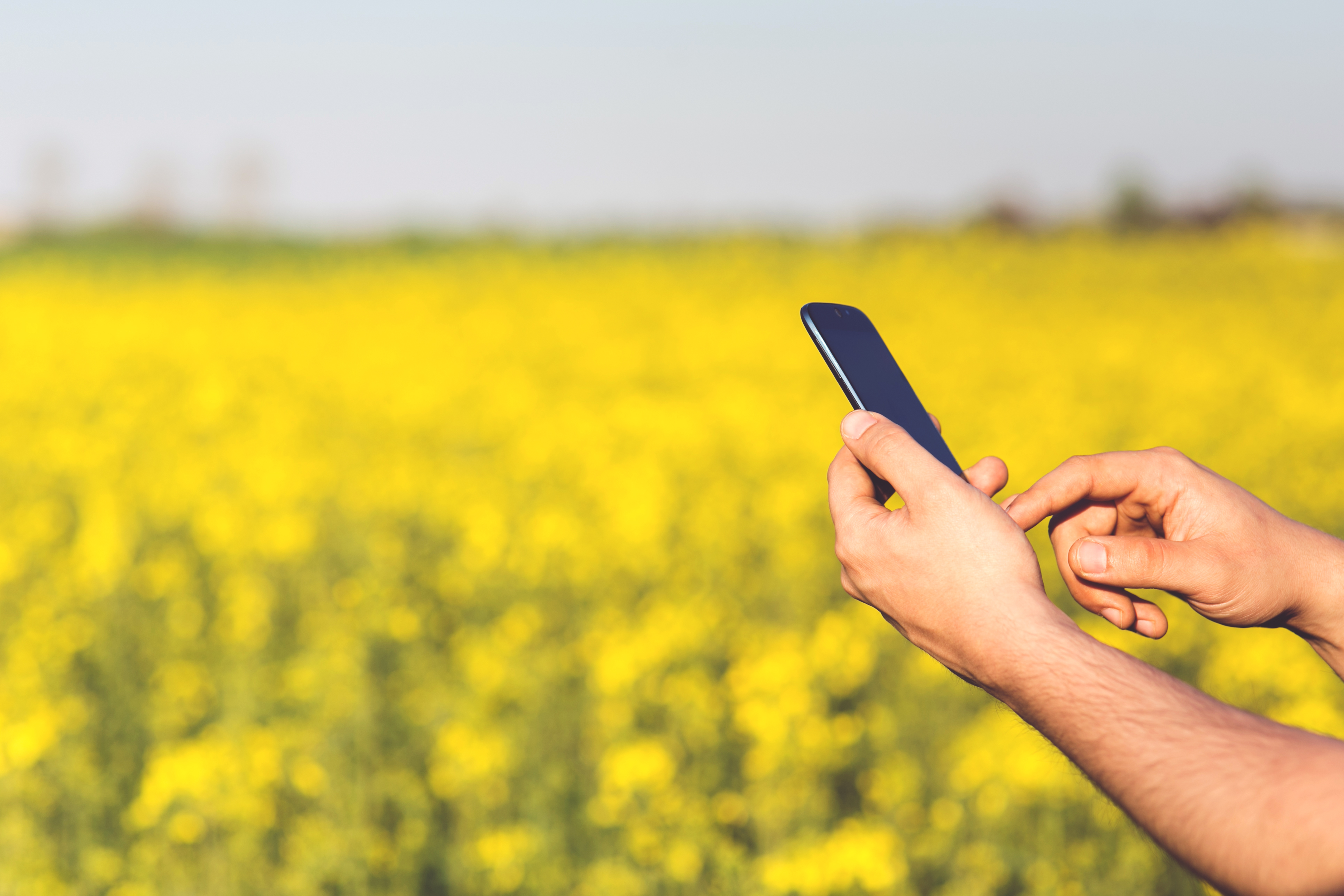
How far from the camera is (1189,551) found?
3.74 ft

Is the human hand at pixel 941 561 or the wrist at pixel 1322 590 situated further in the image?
the wrist at pixel 1322 590

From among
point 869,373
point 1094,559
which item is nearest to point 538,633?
point 869,373

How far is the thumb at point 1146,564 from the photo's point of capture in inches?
43.5

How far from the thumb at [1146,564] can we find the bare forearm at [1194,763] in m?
0.17

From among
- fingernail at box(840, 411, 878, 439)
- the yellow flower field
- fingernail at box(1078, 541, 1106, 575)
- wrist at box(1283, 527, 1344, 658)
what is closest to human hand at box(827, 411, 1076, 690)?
fingernail at box(840, 411, 878, 439)

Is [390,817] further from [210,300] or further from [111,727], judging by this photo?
[210,300]

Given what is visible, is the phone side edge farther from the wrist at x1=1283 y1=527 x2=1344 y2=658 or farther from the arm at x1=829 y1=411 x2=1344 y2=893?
the wrist at x1=1283 y1=527 x2=1344 y2=658

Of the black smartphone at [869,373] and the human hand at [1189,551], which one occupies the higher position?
the black smartphone at [869,373]

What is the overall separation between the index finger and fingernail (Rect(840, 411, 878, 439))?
233 millimetres

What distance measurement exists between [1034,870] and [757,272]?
42.1 ft

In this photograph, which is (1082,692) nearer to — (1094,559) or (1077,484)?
(1094,559)

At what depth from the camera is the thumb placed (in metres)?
1.10

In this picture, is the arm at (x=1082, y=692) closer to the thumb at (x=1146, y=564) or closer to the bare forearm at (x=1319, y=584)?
the thumb at (x=1146, y=564)

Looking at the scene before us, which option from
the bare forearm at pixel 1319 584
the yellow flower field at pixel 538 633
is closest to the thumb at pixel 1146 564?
the bare forearm at pixel 1319 584
